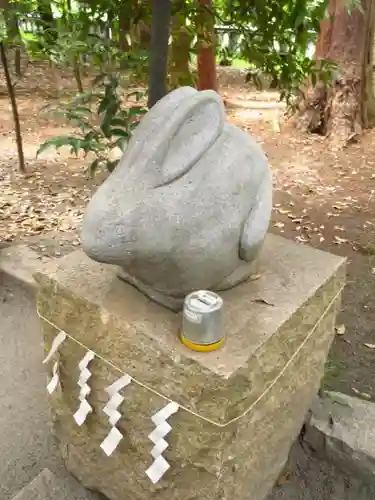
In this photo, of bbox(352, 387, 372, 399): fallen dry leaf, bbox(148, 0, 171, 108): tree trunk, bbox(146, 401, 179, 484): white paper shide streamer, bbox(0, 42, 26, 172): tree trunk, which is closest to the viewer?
bbox(146, 401, 179, 484): white paper shide streamer

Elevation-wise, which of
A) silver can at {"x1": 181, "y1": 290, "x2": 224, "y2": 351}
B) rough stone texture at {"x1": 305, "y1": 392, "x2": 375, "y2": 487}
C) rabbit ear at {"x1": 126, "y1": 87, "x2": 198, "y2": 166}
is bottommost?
rough stone texture at {"x1": 305, "y1": 392, "x2": 375, "y2": 487}

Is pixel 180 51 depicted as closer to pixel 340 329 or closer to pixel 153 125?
pixel 153 125

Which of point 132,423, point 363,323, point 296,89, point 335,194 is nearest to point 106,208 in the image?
point 132,423

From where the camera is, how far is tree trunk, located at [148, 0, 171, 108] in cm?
146

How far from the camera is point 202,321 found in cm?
107

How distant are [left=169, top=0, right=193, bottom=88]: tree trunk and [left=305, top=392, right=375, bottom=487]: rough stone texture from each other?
4.06ft

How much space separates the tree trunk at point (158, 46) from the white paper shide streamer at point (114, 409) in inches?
33.1

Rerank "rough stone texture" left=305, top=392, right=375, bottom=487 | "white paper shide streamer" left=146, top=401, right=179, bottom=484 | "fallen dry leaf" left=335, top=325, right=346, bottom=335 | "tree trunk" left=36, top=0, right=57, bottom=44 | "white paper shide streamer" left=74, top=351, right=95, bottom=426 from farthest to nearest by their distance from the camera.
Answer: "fallen dry leaf" left=335, top=325, right=346, bottom=335 → "tree trunk" left=36, top=0, right=57, bottom=44 → "rough stone texture" left=305, top=392, right=375, bottom=487 → "white paper shide streamer" left=74, top=351, right=95, bottom=426 → "white paper shide streamer" left=146, top=401, right=179, bottom=484

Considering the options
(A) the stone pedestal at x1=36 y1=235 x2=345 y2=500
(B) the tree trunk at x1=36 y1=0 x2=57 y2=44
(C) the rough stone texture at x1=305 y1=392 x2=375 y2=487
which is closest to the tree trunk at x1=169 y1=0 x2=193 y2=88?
(B) the tree trunk at x1=36 y1=0 x2=57 y2=44

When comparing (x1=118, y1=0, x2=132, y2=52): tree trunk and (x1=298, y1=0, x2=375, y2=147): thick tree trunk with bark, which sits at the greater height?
(x1=118, y1=0, x2=132, y2=52): tree trunk

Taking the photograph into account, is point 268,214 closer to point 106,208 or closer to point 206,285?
point 206,285

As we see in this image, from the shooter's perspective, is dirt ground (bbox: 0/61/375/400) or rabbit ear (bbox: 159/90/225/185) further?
dirt ground (bbox: 0/61/375/400)

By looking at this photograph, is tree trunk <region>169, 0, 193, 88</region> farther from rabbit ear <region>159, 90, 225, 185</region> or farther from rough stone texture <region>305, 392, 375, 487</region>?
rough stone texture <region>305, 392, 375, 487</region>

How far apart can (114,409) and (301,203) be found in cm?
246
